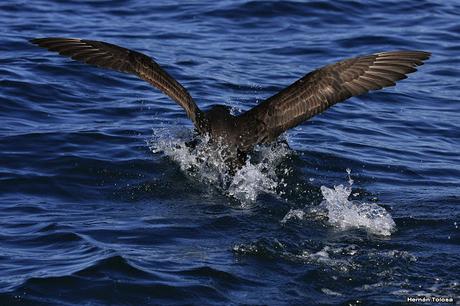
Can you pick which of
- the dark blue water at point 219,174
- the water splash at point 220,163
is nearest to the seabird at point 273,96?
the water splash at point 220,163

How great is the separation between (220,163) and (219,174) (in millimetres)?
127

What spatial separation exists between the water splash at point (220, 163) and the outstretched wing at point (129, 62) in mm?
505

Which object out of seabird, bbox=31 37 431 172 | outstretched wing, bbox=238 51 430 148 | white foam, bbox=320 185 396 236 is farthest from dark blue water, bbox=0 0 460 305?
outstretched wing, bbox=238 51 430 148

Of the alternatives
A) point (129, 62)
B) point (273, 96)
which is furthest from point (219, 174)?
point (129, 62)

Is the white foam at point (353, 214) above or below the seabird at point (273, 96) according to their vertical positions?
below

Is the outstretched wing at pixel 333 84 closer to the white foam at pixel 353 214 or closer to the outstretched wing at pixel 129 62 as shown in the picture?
the outstretched wing at pixel 129 62

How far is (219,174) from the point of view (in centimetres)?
1108

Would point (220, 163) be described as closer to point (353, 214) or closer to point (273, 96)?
point (273, 96)

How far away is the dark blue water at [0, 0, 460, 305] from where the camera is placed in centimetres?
813

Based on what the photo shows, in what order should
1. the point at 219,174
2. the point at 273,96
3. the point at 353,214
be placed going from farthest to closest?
the point at 219,174
the point at 273,96
the point at 353,214

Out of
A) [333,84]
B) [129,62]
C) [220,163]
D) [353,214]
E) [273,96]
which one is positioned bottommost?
[353,214]

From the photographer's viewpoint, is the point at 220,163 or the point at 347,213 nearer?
the point at 347,213

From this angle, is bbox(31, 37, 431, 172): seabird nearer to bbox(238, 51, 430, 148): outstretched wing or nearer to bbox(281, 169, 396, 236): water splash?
bbox(238, 51, 430, 148): outstretched wing

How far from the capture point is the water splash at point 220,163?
10.7m
